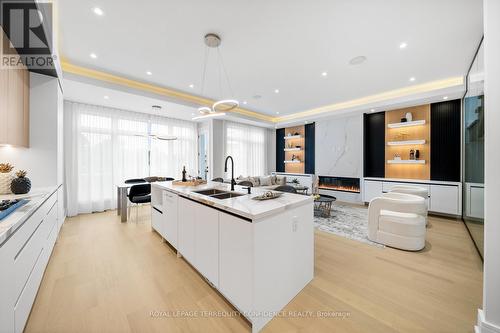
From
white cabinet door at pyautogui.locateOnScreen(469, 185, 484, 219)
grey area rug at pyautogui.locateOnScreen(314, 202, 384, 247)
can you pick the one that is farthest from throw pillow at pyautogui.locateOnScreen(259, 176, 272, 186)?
white cabinet door at pyautogui.locateOnScreen(469, 185, 484, 219)

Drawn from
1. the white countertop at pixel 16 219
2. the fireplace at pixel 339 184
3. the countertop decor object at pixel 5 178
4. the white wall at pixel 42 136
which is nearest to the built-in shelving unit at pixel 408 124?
the fireplace at pixel 339 184

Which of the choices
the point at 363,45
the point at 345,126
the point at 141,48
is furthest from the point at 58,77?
the point at 345,126

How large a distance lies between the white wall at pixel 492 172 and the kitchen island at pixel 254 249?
1255 millimetres

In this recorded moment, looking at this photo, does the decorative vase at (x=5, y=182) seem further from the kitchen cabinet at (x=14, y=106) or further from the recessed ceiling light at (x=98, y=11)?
the recessed ceiling light at (x=98, y=11)

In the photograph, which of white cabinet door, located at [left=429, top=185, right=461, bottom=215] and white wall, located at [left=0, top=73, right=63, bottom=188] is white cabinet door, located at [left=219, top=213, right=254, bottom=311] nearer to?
white wall, located at [left=0, top=73, right=63, bottom=188]

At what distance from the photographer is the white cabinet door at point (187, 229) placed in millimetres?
2197

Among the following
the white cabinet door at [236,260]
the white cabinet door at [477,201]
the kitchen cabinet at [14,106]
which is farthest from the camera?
the white cabinet door at [477,201]

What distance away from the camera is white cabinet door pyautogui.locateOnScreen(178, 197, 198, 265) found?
220 centimetres

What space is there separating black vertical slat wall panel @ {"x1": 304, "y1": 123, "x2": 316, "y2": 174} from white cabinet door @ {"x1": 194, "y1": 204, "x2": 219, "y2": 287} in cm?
593

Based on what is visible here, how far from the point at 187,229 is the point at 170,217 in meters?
0.60

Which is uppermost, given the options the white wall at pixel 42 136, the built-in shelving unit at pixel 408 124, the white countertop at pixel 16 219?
the built-in shelving unit at pixel 408 124

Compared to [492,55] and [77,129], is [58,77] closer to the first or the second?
[77,129]

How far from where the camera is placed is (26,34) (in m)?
1.93

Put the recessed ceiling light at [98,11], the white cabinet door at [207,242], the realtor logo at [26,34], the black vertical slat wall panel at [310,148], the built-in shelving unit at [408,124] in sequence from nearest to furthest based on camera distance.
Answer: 1. the realtor logo at [26,34]
2. the white cabinet door at [207,242]
3. the recessed ceiling light at [98,11]
4. the built-in shelving unit at [408,124]
5. the black vertical slat wall panel at [310,148]
